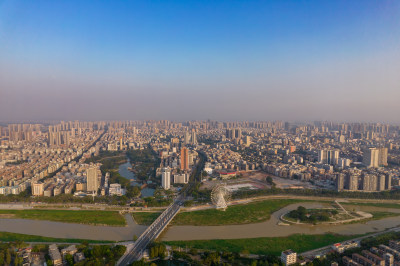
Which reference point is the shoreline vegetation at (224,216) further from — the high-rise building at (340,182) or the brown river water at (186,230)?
the high-rise building at (340,182)

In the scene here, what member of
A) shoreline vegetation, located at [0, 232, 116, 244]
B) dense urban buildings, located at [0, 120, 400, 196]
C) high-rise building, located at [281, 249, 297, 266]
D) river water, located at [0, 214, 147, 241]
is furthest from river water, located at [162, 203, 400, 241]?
dense urban buildings, located at [0, 120, 400, 196]

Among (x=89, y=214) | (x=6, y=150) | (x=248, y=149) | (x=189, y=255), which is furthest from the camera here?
(x=248, y=149)

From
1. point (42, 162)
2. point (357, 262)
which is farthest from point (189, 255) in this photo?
point (42, 162)

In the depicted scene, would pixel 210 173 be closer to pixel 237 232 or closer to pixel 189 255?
pixel 237 232

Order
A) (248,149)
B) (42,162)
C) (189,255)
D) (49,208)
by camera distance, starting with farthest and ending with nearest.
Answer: (248,149)
(42,162)
(49,208)
(189,255)

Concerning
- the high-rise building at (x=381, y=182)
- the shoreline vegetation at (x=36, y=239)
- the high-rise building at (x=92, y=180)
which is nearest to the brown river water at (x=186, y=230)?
the shoreline vegetation at (x=36, y=239)

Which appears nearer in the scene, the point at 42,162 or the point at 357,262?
the point at 357,262
